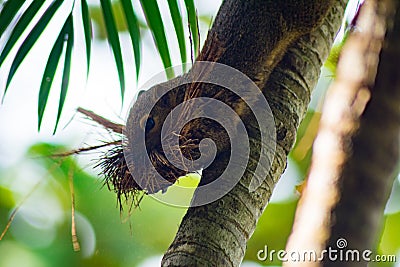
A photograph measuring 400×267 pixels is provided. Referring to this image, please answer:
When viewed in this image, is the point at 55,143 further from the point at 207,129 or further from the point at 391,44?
the point at 391,44

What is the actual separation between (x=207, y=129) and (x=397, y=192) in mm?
713

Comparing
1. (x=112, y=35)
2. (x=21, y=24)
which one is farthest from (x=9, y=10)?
(x=112, y=35)

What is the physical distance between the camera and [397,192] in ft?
→ 4.08

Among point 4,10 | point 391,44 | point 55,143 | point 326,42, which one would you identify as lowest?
point 391,44

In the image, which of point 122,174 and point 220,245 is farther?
point 122,174

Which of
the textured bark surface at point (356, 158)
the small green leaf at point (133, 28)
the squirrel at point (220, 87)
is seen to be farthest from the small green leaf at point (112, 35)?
the textured bark surface at point (356, 158)

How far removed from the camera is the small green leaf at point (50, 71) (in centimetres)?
93

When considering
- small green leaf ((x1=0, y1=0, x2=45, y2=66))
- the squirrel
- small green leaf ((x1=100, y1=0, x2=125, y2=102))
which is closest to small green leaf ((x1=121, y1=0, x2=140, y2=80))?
small green leaf ((x1=100, y1=0, x2=125, y2=102))

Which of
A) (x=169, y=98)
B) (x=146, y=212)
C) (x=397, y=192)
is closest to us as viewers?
(x=169, y=98)

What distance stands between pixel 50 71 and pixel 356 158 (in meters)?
0.74

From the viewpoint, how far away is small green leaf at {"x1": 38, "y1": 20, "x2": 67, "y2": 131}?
926mm

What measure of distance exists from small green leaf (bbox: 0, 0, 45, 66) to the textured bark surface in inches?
27.0

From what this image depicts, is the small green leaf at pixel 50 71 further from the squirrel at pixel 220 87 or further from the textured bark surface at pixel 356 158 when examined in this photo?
the textured bark surface at pixel 356 158

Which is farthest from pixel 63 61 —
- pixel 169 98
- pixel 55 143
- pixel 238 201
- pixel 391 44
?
pixel 391 44
